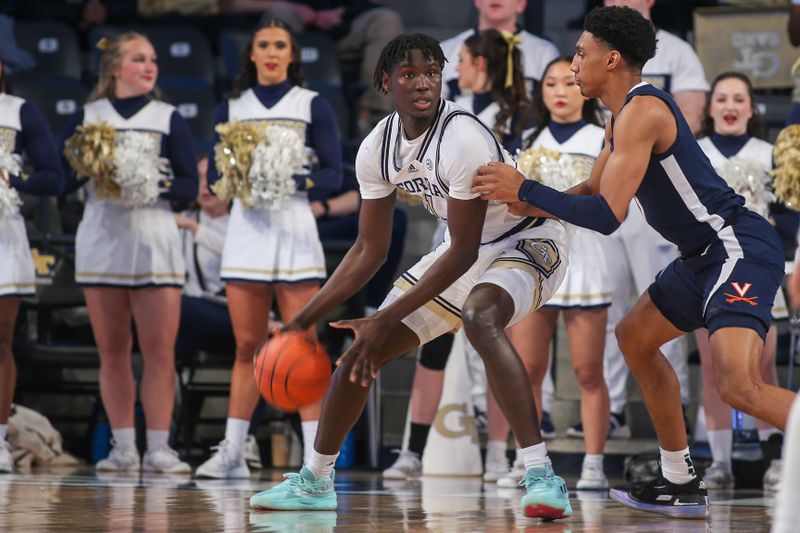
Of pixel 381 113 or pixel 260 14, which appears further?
pixel 260 14

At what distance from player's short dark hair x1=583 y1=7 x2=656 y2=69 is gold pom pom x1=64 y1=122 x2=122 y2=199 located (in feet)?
10.9

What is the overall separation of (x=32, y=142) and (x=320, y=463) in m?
3.35

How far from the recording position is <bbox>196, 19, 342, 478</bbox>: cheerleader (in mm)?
7094

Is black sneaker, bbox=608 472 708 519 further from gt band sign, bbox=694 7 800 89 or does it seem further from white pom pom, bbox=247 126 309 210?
gt band sign, bbox=694 7 800 89

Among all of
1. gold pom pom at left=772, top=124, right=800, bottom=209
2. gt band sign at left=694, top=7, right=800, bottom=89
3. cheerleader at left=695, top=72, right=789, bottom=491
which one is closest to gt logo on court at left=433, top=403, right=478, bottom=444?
cheerleader at left=695, top=72, right=789, bottom=491

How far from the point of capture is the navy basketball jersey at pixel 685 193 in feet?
15.8

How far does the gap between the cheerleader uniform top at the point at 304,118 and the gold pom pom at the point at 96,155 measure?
1.79ft

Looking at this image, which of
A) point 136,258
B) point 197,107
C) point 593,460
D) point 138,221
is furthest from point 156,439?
point 197,107

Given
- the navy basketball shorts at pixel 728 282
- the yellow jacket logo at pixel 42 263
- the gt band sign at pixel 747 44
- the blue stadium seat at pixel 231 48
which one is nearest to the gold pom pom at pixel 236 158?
the yellow jacket logo at pixel 42 263

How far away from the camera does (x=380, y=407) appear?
8273mm

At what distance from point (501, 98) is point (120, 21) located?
492 cm

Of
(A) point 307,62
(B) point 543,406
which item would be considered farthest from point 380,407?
(A) point 307,62

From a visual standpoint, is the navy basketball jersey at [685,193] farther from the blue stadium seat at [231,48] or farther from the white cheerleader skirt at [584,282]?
the blue stadium seat at [231,48]

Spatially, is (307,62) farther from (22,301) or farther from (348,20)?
(22,301)
